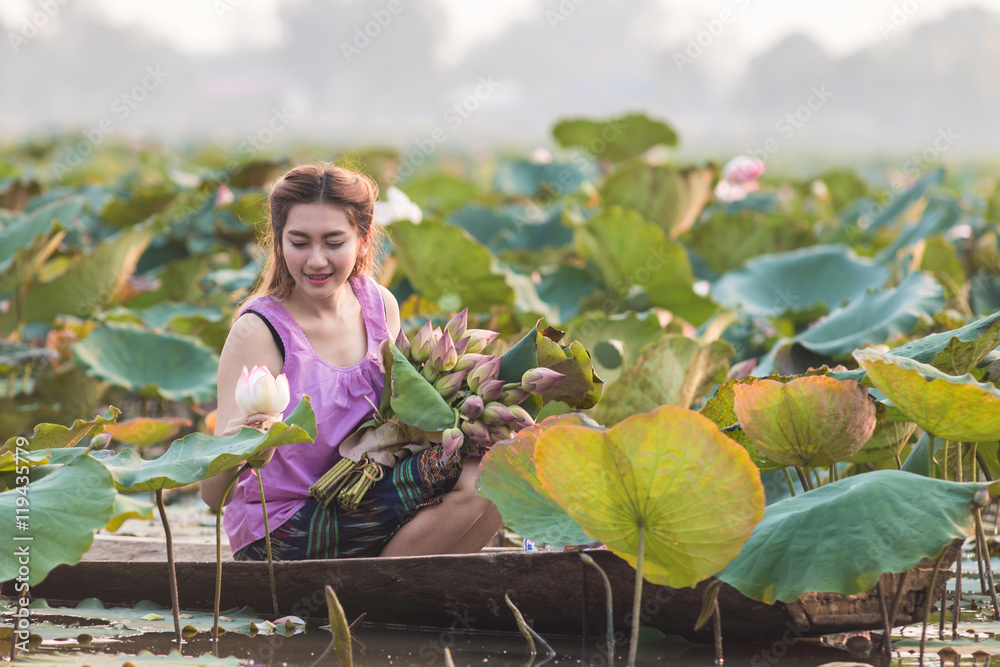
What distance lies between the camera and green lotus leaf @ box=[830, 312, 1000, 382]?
6.55 feet

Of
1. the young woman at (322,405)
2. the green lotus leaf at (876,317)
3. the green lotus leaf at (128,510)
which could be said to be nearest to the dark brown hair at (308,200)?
the young woman at (322,405)

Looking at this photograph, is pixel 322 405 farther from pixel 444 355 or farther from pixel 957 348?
pixel 957 348

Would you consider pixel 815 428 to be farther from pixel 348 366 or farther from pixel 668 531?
pixel 348 366

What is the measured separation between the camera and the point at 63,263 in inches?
200

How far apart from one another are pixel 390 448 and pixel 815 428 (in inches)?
37.4

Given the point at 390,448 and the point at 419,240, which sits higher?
the point at 419,240

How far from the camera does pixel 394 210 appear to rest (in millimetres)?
4246

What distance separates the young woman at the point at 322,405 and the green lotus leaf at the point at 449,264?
1463 mm

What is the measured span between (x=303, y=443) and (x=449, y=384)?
0.43 m

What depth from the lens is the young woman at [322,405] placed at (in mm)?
2316

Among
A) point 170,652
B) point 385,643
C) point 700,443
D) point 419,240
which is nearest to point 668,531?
point 700,443

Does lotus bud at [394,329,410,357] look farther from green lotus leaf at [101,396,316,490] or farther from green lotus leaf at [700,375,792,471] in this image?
green lotus leaf at [700,375,792,471]

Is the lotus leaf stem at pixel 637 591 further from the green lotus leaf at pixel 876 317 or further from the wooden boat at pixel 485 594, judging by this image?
the green lotus leaf at pixel 876 317

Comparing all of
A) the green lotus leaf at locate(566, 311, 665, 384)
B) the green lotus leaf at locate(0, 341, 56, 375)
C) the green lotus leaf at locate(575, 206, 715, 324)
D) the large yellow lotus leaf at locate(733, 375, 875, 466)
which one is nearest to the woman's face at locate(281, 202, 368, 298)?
the large yellow lotus leaf at locate(733, 375, 875, 466)
